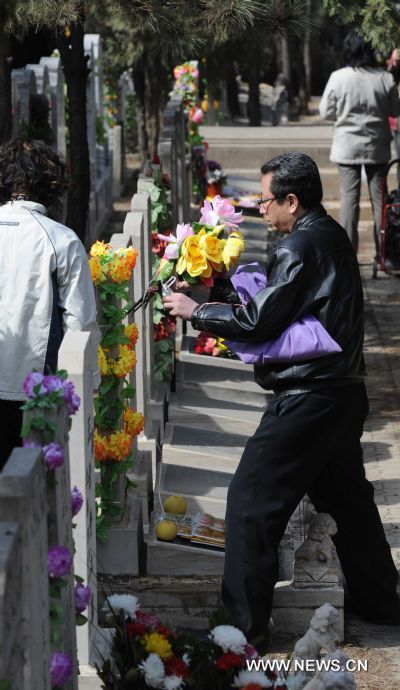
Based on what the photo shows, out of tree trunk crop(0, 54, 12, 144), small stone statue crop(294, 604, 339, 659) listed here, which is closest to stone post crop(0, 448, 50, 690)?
small stone statue crop(294, 604, 339, 659)

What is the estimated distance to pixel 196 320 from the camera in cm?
488

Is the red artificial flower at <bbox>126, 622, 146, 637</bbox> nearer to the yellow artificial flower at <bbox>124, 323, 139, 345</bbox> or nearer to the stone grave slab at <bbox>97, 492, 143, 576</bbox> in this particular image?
the stone grave slab at <bbox>97, 492, 143, 576</bbox>

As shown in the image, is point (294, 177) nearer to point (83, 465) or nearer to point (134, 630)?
point (83, 465)

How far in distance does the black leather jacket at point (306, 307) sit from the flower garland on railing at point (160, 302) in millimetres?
2673

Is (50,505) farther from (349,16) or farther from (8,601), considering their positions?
(349,16)

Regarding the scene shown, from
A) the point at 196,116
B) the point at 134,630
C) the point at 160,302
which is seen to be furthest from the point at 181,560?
the point at 196,116

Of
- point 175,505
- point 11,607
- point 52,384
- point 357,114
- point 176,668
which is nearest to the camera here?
point 11,607

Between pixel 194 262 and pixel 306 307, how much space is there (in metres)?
0.68

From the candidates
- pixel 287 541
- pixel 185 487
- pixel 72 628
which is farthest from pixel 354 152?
pixel 72 628

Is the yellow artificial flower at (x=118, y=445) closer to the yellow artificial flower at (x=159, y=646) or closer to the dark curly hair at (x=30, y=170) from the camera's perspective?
the dark curly hair at (x=30, y=170)

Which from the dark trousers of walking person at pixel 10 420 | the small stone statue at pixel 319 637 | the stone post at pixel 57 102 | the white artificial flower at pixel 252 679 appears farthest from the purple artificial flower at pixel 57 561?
the stone post at pixel 57 102

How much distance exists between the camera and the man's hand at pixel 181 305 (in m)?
4.90

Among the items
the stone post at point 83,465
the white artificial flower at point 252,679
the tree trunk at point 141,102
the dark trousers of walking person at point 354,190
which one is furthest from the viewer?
the tree trunk at point 141,102

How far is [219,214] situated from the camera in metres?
5.74
